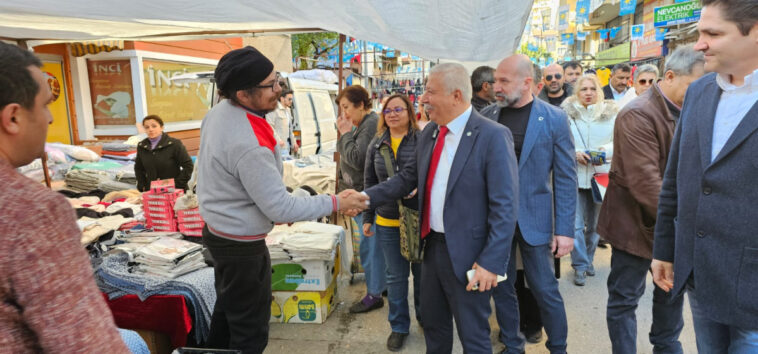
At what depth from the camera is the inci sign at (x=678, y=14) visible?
12.0m

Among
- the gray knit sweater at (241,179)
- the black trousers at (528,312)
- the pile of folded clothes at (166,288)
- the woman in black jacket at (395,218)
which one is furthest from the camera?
the black trousers at (528,312)

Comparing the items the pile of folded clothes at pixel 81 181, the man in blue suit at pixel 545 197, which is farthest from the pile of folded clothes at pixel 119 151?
the man in blue suit at pixel 545 197

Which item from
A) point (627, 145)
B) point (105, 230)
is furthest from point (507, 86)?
point (105, 230)

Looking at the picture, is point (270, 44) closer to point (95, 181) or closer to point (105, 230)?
point (95, 181)

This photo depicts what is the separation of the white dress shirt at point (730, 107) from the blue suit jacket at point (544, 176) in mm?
1224

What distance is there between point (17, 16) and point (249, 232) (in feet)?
7.96

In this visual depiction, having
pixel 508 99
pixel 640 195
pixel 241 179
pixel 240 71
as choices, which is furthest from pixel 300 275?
pixel 640 195

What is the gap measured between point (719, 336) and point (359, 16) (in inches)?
89.3

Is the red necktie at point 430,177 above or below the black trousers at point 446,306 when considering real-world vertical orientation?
above

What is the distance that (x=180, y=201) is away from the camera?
3.81 m

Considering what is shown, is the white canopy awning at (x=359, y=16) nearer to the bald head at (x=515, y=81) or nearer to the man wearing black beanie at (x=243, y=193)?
the bald head at (x=515, y=81)

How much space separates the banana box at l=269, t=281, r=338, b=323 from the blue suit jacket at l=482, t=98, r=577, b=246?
187 cm

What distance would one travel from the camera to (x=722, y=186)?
160 cm

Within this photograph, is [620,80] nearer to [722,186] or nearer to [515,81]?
[515,81]
